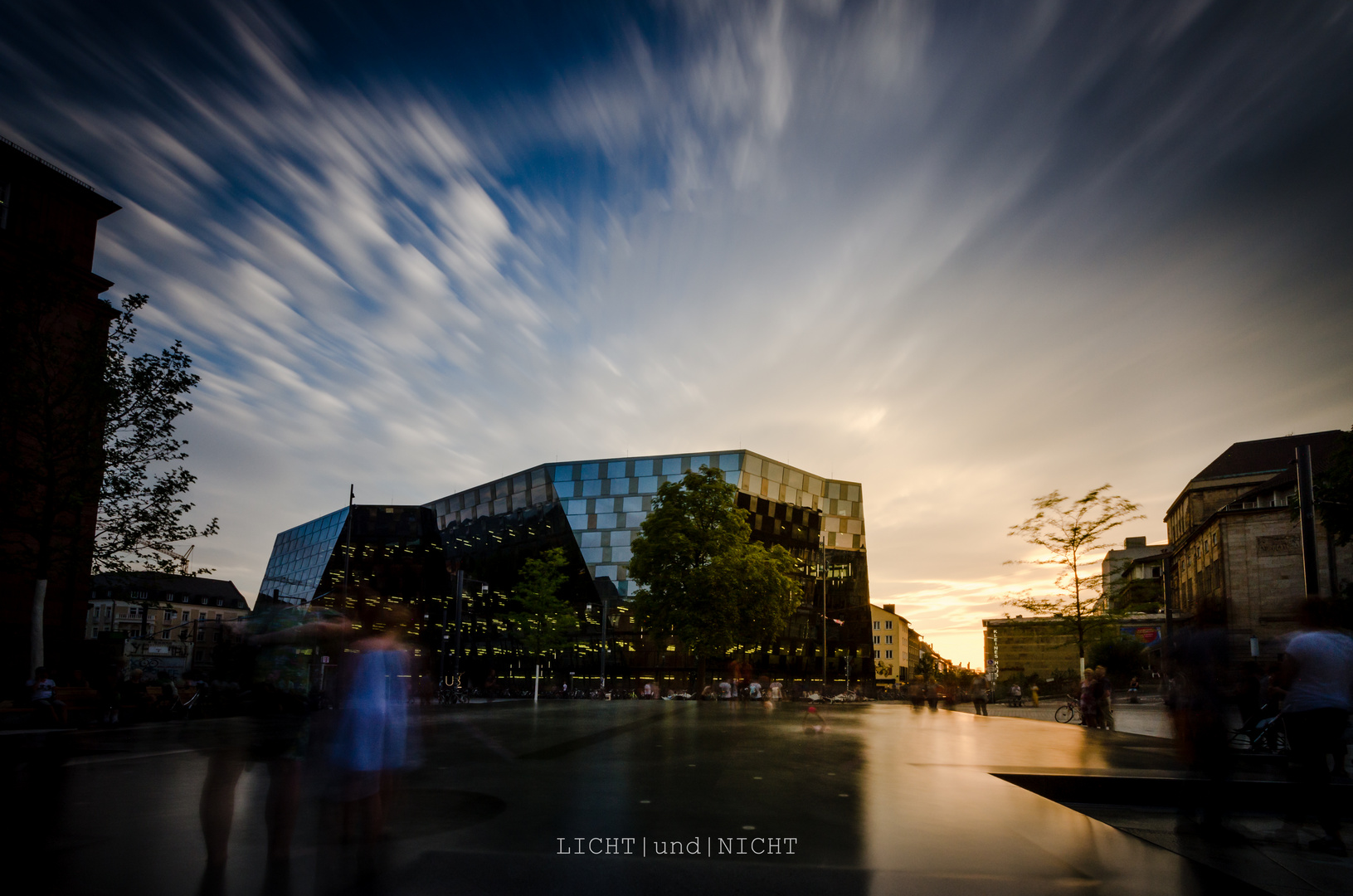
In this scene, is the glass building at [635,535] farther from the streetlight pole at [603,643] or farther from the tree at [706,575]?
the tree at [706,575]

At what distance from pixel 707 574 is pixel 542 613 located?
21241mm

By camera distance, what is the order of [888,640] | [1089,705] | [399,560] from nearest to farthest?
[1089,705], [399,560], [888,640]

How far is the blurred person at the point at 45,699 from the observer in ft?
57.8

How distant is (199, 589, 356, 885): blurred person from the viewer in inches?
192

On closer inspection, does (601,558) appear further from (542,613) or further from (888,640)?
(888,640)

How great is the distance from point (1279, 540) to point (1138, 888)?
73.2m

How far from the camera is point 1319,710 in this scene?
6117 millimetres

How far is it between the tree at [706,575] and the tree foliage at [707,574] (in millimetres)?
42

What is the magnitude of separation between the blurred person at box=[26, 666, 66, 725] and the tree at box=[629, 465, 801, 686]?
2504cm

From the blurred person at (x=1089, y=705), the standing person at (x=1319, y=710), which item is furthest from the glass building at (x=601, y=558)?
the standing person at (x=1319, y=710)

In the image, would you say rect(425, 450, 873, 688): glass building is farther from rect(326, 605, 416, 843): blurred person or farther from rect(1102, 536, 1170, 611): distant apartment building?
rect(326, 605, 416, 843): blurred person

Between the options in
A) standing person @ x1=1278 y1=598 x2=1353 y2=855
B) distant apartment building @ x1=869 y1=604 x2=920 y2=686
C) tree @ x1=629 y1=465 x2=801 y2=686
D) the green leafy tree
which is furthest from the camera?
distant apartment building @ x1=869 y1=604 x2=920 y2=686

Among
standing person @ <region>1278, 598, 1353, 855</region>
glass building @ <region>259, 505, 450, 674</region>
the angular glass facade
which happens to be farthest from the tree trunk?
the angular glass facade

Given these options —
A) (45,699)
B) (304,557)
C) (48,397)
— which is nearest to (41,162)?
(48,397)
